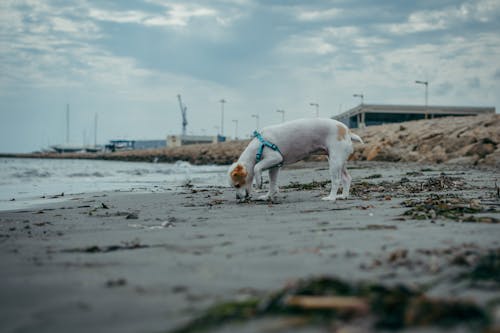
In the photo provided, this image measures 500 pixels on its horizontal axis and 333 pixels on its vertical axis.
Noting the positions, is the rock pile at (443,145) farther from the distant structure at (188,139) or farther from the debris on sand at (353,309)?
the distant structure at (188,139)

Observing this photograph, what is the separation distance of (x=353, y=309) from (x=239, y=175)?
578cm

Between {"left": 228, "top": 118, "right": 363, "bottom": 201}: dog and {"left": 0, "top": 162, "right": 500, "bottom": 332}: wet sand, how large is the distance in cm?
215

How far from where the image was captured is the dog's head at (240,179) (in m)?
7.72

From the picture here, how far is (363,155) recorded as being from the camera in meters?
23.8

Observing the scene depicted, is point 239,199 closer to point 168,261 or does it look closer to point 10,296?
point 168,261

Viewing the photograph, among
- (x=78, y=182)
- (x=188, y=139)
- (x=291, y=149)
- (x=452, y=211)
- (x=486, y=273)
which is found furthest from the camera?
(x=188, y=139)

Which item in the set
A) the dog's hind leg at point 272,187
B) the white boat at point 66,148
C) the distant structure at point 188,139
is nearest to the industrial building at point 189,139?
the distant structure at point 188,139

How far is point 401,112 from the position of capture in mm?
69062

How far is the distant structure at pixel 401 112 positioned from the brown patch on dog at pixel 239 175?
189 ft

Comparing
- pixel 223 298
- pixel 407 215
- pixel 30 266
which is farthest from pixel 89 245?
pixel 407 215

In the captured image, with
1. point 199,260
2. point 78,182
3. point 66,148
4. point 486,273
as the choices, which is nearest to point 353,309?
point 486,273

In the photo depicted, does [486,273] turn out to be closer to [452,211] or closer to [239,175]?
[452,211]

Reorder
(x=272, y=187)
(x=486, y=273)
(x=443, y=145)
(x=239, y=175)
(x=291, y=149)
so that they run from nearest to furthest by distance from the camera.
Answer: (x=486, y=273), (x=239, y=175), (x=291, y=149), (x=272, y=187), (x=443, y=145)

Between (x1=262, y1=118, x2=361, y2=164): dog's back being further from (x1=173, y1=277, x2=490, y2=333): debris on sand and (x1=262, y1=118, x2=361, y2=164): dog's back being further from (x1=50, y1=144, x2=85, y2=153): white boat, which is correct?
(x1=50, y1=144, x2=85, y2=153): white boat
